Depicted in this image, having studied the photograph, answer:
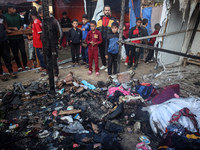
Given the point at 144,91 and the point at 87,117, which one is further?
the point at 144,91

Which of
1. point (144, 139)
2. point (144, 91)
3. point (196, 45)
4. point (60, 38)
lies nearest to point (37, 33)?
point (60, 38)

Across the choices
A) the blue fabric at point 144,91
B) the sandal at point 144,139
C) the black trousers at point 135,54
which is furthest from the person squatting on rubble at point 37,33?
the sandal at point 144,139

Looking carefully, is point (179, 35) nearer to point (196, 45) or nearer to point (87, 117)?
point (196, 45)

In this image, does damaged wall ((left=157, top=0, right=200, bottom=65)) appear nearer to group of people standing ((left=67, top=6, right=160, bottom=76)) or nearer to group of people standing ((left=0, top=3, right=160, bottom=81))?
group of people standing ((left=67, top=6, right=160, bottom=76))

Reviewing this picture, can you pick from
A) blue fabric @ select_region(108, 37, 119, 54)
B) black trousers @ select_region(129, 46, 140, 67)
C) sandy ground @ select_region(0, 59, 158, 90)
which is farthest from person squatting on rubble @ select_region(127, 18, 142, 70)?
blue fabric @ select_region(108, 37, 119, 54)

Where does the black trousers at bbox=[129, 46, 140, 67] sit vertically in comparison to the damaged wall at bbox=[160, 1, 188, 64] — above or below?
below

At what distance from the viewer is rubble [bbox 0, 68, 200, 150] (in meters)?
2.63

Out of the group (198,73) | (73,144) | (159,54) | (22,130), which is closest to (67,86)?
(22,130)

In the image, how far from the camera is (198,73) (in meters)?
5.54

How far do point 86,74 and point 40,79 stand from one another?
1683mm

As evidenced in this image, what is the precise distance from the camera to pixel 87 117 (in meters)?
3.34

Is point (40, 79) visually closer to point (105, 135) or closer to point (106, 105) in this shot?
point (106, 105)

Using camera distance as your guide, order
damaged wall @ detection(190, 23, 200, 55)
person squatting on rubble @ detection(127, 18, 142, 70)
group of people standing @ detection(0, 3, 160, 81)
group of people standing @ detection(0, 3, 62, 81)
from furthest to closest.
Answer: damaged wall @ detection(190, 23, 200, 55), person squatting on rubble @ detection(127, 18, 142, 70), group of people standing @ detection(0, 3, 160, 81), group of people standing @ detection(0, 3, 62, 81)

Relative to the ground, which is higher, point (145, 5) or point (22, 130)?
point (145, 5)
